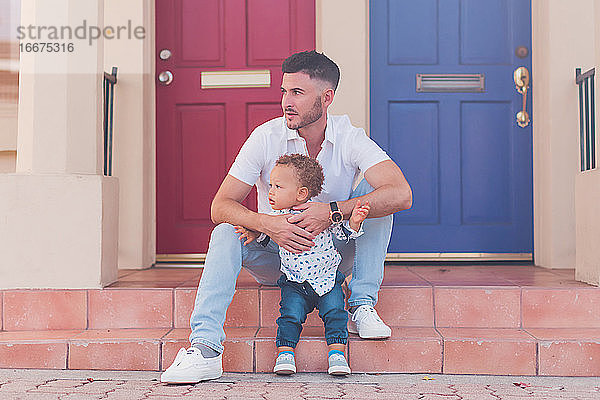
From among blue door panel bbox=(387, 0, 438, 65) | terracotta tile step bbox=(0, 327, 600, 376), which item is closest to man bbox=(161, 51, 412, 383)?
terracotta tile step bbox=(0, 327, 600, 376)

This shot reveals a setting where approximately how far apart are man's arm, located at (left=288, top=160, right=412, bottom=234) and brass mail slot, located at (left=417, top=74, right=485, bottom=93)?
148 centimetres

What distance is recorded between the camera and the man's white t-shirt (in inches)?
99.6

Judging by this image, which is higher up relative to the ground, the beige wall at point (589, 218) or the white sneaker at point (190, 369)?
the beige wall at point (589, 218)

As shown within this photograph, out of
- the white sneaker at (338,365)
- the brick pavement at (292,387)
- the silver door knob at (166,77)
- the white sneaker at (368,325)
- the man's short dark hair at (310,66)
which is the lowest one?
the brick pavement at (292,387)

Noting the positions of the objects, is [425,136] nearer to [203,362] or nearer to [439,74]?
[439,74]

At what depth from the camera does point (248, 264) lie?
2541mm

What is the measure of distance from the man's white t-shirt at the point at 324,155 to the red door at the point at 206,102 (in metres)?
1.32

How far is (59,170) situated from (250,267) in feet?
3.39

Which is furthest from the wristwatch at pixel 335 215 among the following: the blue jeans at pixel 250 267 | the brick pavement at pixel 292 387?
the brick pavement at pixel 292 387

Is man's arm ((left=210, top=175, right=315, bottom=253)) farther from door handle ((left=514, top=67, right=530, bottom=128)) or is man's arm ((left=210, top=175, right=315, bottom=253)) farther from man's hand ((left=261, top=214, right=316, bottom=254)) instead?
door handle ((left=514, top=67, right=530, bottom=128))

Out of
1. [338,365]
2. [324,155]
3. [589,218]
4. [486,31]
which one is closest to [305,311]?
[338,365]

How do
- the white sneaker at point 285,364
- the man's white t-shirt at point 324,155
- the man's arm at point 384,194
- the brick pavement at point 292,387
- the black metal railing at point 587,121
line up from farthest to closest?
the black metal railing at point 587,121
the man's white t-shirt at point 324,155
the man's arm at point 384,194
the white sneaker at point 285,364
the brick pavement at point 292,387

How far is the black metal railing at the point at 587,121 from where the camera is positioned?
137 inches

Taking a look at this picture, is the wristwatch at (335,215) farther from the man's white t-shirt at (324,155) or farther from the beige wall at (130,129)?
the beige wall at (130,129)
